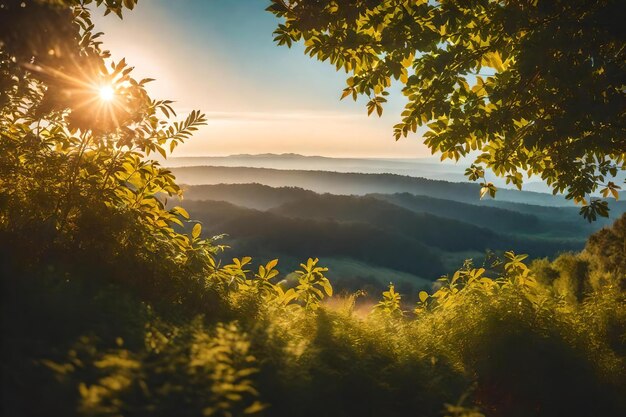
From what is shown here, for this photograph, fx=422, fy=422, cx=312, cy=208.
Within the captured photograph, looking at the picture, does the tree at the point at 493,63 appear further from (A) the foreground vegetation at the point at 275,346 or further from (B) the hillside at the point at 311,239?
(B) the hillside at the point at 311,239

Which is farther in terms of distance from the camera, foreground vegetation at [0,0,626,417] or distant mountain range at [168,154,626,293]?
distant mountain range at [168,154,626,293]

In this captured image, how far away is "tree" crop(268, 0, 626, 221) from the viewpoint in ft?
19.2

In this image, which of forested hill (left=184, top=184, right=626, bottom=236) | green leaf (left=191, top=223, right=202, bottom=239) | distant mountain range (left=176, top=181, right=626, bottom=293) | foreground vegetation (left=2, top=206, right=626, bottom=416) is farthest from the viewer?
forested hill (left=184, top=184, right=626, bottom=236)

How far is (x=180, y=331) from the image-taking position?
392 cm

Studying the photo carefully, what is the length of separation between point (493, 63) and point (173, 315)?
21.6ft

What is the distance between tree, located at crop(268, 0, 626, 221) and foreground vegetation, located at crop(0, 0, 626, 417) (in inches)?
96.2

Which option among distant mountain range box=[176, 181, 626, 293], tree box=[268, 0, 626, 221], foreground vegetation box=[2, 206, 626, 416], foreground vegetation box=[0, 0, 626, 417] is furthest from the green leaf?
distant mountain range box=[176, 181, 626, 293]

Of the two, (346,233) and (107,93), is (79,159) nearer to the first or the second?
(107,93)

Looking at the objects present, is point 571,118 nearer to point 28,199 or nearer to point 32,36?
point 32,36

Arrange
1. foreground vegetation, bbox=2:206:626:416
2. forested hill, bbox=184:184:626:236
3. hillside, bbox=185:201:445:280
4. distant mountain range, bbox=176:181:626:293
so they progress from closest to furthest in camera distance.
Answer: foreground vegetation, bbox=2:206:626:416 → distant mountain range, bbox=176:181:626:293 → hillside, bbox=185:201:445:280 → forested hill, bbox=184:184:626:236

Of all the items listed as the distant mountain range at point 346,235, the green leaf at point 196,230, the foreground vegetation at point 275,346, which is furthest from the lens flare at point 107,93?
the distant mountain range at point 346,235

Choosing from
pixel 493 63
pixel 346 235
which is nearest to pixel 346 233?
pixel 346 235

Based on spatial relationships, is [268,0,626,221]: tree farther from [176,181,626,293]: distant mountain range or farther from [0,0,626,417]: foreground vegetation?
[176,181,626,293]: distant mountain range

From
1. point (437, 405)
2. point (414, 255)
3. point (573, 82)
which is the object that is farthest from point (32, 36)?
point (414, 255)
